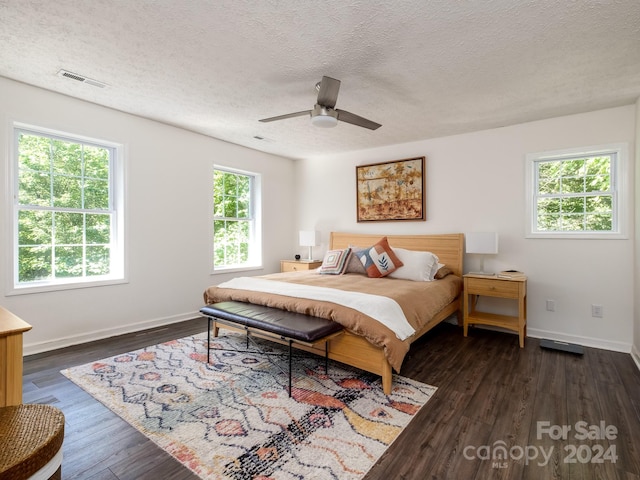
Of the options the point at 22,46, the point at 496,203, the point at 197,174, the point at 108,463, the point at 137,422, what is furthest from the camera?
the point at 197,174

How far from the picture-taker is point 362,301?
2566 mm

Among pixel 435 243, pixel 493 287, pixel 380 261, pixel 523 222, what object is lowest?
pixel 493 287

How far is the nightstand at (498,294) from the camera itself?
3299 mm

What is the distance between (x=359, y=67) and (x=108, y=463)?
302 cm

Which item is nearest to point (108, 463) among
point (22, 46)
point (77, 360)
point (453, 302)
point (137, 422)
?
point (137, 422)

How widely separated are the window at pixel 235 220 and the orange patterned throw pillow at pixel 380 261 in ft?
6.76

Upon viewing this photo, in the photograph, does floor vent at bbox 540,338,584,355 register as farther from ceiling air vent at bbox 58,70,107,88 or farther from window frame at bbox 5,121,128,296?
ceiling air vent at bbox 58,70,107,88

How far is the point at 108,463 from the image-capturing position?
1634mm

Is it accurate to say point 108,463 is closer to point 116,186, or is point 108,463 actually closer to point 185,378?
point 185,378

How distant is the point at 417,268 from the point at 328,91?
221 cm

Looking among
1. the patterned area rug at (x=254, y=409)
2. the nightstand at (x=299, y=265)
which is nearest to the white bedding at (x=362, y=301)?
the patterned area rug at (x=254, y=409)

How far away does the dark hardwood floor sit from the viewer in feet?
5.27

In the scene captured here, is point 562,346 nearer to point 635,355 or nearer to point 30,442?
point 635,355

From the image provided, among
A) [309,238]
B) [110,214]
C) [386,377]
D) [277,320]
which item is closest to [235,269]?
[309,238]
